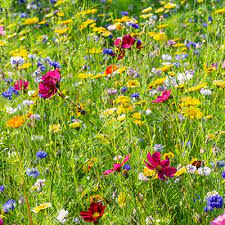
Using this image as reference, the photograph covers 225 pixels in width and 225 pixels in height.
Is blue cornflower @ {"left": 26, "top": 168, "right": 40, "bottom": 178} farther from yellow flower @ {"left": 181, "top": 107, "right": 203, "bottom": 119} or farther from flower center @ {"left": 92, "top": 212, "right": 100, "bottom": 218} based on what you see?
yellow flower @ {"left": 181, "top": 107, "right": 203, "bottom": 119}

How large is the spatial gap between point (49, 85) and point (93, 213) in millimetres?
695

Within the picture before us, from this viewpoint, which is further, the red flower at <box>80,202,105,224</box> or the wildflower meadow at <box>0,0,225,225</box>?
the wildflower meadow at <box>0,0,225,225</box>

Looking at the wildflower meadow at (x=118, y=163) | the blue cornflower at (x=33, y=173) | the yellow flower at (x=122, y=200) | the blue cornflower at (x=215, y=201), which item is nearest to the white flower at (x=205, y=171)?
the wildflower meadow at (x=118, y=163)

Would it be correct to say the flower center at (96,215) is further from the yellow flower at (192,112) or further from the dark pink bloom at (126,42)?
the dark pink bloom at (126,42)

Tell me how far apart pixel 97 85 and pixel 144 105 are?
36 cm

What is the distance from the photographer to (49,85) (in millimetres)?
2051

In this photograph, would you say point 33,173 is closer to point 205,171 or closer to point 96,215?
point 96,215

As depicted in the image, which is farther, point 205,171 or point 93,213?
point 205,171

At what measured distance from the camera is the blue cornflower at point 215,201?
1512 millimetres

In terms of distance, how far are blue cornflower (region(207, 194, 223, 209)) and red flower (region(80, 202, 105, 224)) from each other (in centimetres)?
29

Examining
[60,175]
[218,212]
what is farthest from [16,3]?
[218,212]

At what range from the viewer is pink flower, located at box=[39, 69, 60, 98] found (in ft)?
6.71

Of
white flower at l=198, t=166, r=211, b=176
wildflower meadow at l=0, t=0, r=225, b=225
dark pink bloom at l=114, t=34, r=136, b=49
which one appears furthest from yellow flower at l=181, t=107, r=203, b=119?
dark pink bloom at l=114, t=34, r=136, b=49

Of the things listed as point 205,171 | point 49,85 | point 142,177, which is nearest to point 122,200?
point 142,177
